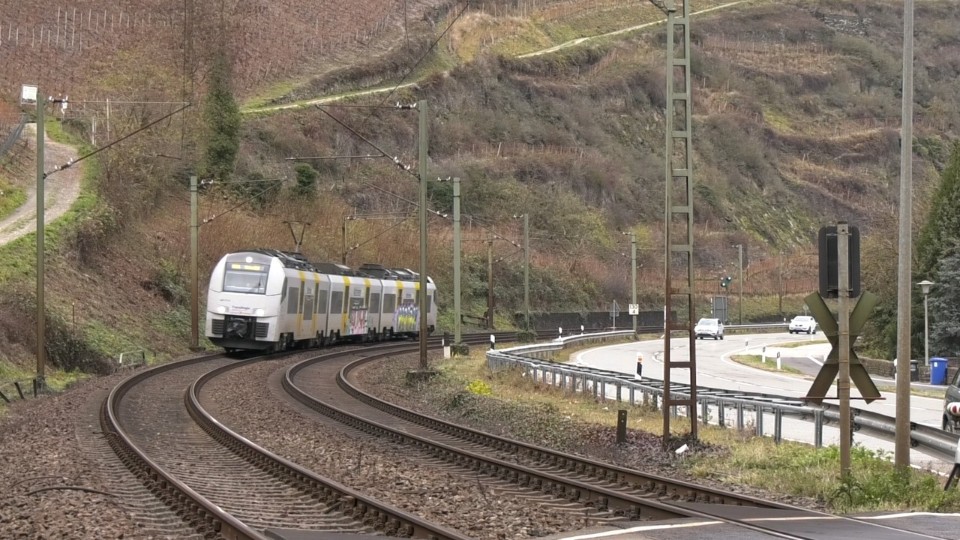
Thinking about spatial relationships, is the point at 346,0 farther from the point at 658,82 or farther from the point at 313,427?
the point at 313,427

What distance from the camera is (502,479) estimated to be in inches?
647

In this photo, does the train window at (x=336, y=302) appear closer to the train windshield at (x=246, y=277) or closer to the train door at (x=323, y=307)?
the train door at (x=323, y=307)

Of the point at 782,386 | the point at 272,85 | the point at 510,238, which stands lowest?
the point at 782,386

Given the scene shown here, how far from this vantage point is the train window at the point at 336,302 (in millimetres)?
52062

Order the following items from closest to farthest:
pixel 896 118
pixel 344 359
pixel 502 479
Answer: pixel 502 479 < pixel 344 359 < pixel 896 118

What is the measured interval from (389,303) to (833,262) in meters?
47.8

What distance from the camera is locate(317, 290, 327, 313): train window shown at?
49688 mm

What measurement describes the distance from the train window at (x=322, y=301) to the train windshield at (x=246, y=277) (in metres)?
6.24

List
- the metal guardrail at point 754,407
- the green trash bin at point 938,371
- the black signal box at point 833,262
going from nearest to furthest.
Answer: the black signal box at point 833,262
the metal guardrail at point 754,407
the green trash bin at point 938,371

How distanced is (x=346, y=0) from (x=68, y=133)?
57216 millimetres

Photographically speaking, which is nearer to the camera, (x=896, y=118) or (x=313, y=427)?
(x=313, y=427)

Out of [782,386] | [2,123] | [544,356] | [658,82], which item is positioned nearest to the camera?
[782,386]

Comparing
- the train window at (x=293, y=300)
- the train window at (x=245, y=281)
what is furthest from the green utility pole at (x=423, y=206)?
the train window at (x=293, y=300)

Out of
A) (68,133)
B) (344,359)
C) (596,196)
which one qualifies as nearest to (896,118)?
(596,196)
